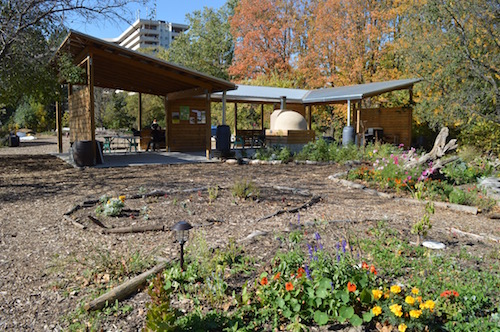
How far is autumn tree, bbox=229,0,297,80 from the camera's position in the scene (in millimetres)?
29609

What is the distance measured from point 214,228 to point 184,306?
1.89 meters

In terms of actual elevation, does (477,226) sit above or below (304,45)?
below

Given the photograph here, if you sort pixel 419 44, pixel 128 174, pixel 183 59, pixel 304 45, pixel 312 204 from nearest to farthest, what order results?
pixel 312 204, pixel 128 174, pixel 419 44, pixel 304 45, pixel 183 59

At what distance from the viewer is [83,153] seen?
11062 millimetres

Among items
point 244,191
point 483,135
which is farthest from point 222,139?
point 483,135

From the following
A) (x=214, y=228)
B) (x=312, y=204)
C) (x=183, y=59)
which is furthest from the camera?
(x=183, y=59)

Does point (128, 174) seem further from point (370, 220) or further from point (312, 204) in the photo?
point (370, 220)

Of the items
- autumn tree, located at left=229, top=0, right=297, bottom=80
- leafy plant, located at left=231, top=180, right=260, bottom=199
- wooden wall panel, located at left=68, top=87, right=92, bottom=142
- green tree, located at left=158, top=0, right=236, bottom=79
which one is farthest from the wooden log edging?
green tree, located at left=158, top=0, right=236, bottom=79

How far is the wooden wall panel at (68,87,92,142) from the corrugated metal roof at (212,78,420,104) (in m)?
5.57

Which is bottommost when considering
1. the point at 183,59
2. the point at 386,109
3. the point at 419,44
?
the point at 386,109

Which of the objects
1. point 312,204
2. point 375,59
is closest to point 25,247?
point 312,204

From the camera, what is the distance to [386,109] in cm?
1886

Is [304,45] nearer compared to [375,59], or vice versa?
[375,59]

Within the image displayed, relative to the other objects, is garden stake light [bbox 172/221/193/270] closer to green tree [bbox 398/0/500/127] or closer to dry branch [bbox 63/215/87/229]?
dry branch [bbox 63/215/87/229]
